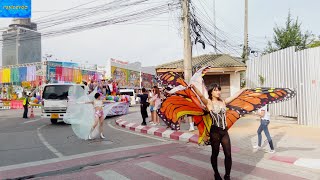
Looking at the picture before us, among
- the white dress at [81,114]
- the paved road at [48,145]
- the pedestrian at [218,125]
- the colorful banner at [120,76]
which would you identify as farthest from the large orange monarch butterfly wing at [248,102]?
the colorful banner at [120,76]

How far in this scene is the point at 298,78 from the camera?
14.5 metres

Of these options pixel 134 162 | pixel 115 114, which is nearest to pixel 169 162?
pixel 134 162

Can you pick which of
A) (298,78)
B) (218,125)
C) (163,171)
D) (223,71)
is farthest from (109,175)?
(223,71)

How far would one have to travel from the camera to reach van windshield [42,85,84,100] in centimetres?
1756

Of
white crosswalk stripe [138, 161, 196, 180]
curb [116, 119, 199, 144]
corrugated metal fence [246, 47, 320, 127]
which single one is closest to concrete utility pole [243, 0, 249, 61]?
corrugated metal fence [246, 47, 320, 127]

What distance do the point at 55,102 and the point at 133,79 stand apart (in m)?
47.3

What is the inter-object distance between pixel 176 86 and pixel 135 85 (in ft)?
193

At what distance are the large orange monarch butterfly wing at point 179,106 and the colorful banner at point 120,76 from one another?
48380 millimetres

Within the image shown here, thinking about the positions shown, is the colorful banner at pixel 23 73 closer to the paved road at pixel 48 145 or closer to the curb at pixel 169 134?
the curb at pixel 169 134

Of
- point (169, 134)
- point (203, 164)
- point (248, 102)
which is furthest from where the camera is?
point (169, 134)

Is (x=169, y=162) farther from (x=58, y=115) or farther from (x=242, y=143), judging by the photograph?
(x=58, y=115)

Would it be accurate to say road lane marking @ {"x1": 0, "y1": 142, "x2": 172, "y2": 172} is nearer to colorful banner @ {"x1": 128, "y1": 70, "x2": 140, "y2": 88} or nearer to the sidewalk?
the sidewalk

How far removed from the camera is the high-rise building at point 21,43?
24.3m

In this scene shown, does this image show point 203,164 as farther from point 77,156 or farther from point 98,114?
point 98,114
